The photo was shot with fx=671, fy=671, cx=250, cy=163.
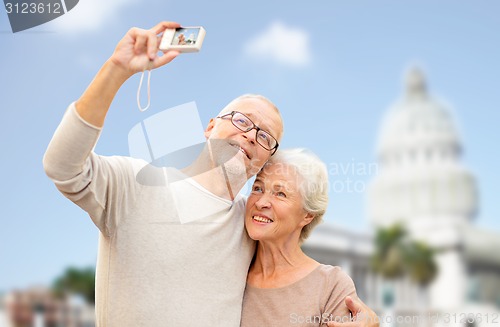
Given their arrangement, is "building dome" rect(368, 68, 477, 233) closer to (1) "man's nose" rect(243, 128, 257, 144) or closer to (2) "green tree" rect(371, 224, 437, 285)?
(2) "green tree" rect(371, 224, 437, 285)

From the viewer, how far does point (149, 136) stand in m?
1.67

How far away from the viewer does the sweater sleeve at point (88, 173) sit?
1.30 m

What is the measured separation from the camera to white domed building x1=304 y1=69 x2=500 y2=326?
18516mm

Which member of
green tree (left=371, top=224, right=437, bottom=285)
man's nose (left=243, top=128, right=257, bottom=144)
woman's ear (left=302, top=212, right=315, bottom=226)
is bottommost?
woman's ear (left=302, top=212, right=315, bottom=226)

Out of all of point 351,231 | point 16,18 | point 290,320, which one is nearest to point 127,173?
point 290,320

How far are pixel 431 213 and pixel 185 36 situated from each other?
24426 millimetres

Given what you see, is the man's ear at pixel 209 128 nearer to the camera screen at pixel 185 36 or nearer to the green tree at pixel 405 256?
the camera screen at pixel 185 36

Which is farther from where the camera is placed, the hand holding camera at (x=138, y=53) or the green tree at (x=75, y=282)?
the green tree at (x=75, y=282)

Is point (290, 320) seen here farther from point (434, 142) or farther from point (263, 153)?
point (434, 142)

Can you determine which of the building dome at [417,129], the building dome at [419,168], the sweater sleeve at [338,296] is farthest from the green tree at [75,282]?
the building dome at [417,129]

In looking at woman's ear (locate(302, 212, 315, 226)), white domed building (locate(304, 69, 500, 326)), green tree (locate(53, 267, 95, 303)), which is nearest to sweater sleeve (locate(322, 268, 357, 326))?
woman's ear (locate(302, 212, 315, 226))

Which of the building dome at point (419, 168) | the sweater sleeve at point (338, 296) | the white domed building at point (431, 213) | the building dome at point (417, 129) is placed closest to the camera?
the sweater sleeve at point (338, 296)

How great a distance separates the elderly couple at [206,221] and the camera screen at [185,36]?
38 millimetres

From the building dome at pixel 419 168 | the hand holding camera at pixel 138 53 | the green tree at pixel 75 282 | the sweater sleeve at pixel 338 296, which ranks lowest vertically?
the sweater sleeve at pixel 338 296
